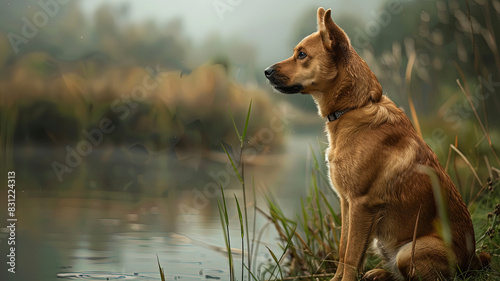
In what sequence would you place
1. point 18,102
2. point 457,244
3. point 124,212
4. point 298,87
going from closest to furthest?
1. point 457,244
2. point 298,87
3. point 124,212
4. point 18,102

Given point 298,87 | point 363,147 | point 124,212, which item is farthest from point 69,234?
point 363,147

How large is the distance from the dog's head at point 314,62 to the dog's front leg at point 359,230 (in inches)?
27.4

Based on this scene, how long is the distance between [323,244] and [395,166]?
109 centimetres

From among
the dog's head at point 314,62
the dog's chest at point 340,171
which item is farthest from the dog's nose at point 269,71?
the dog's chest at point 340,171

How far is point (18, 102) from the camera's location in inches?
180

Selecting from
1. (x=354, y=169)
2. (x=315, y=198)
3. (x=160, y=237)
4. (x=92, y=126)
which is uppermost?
(x=92, y=126)

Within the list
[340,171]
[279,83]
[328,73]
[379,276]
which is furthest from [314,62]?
[379,276]

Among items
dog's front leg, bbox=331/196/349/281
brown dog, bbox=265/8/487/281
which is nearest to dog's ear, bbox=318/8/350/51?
brown dog, bbox=265/8/487/281

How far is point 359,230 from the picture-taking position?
96.6 inches

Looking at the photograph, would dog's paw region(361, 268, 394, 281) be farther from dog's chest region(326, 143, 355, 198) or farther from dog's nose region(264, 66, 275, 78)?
dog's nose region(264, 66, 275, 78)

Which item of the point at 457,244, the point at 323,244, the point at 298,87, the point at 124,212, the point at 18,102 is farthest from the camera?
the point at 18,102

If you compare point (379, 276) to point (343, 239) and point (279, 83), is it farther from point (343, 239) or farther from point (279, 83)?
point (279, 83)

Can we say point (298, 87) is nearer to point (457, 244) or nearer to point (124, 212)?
point (457, 244)

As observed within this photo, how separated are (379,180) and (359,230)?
0.27 meters
